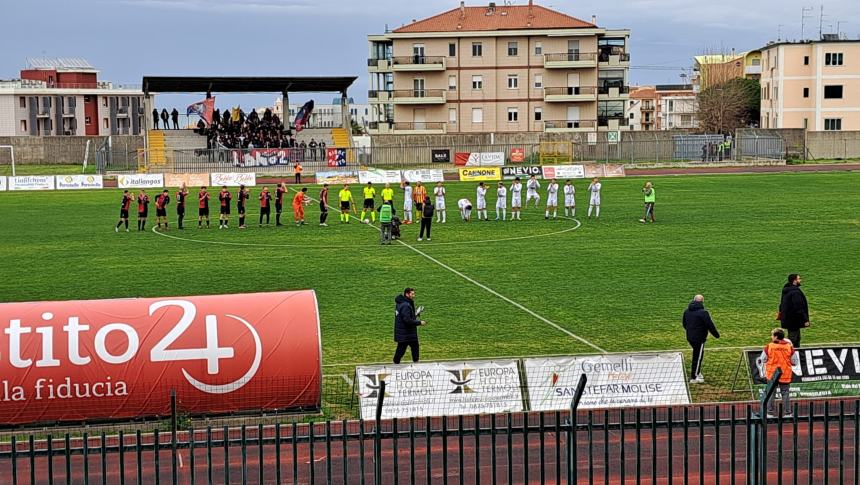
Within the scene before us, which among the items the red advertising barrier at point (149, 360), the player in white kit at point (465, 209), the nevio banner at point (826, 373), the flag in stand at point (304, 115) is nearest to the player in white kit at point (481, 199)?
the player in white kit at point (465, 209)

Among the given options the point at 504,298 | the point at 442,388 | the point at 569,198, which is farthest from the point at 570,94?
the point at 442,388

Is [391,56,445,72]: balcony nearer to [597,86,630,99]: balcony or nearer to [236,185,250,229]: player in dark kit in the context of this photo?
[597,86,630,99]: balcony

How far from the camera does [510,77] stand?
299 feet

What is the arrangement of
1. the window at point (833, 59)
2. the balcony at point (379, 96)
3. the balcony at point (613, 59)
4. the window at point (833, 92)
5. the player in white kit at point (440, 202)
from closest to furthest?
1. the player in white kit at point (440, 202)
2. the window at point (833, 59)
3. the window at point (833, 92)
4. the balcony at point (613, 59)
5. the balcony at point (379, 96)

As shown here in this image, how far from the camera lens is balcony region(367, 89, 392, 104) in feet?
309

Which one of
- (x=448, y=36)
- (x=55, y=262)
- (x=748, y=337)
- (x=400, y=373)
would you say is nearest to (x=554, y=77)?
(x=448, y=36)

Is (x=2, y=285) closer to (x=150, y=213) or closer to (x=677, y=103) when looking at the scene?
(x=150, y=213)

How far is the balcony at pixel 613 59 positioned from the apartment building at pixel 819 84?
11.9m

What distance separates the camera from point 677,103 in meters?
180

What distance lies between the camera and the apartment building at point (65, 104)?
396 ft

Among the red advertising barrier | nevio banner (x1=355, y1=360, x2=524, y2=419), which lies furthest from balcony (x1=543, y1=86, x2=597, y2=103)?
the red advertising barrier

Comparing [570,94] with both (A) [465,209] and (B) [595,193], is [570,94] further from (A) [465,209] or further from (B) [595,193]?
(A) [465,209]

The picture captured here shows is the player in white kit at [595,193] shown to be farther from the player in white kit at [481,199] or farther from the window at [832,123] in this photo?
the window at [832,123]

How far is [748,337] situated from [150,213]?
106 feet
